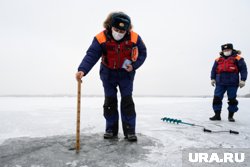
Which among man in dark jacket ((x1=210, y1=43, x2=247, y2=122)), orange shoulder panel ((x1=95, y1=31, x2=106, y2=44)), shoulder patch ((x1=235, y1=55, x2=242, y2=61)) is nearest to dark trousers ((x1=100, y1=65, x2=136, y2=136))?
orange shoulder panel ((x1=95, y1=31, x2=106, y2=44))

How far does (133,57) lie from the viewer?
287 cm

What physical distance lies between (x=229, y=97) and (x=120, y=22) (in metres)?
3.70

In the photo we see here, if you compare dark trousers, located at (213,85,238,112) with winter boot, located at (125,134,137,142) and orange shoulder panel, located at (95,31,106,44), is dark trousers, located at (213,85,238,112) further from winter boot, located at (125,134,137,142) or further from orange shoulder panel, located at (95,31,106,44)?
→ orange shoulder panel, located at (95,31,106,44)

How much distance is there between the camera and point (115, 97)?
3.07 meters

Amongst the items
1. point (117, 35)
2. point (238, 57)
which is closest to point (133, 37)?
point (117, 35)

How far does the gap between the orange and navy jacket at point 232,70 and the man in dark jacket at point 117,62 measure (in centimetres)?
295

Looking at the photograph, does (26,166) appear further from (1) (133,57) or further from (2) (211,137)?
(2) (211,137)

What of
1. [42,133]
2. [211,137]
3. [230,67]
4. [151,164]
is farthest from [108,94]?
[230,67]

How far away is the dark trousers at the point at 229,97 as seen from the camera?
4828 millimetres

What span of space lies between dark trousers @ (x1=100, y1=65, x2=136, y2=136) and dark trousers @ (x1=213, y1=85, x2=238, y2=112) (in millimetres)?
2975

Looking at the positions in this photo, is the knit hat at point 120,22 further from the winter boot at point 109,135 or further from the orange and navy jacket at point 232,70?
Answer: the orange and navy jacket at point 232,70

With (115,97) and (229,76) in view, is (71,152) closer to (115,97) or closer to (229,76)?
(115,97)

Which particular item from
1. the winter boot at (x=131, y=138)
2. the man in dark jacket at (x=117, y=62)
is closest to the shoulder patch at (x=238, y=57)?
the man in dark jacket at (x=117, y=62)

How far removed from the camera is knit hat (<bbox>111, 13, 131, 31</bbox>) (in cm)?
268
